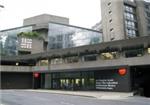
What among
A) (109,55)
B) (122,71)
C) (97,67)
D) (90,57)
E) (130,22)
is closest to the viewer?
(122,71)

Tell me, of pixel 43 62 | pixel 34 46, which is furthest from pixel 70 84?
pixel 34 46

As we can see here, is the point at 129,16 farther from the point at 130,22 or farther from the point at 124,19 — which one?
the point at 124,19

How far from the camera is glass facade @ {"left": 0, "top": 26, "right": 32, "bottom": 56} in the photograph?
199ft

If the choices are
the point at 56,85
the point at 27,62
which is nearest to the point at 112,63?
the point at 56,85

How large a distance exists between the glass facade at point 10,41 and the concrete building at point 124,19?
22874mm

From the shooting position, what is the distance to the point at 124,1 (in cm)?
6794

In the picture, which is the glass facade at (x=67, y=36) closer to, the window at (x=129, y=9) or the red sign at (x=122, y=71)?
the window at (x=129, y=9)

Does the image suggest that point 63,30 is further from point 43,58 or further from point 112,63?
point 112,63

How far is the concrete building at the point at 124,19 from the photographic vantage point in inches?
2562

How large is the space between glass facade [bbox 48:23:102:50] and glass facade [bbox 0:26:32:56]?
24.7ft

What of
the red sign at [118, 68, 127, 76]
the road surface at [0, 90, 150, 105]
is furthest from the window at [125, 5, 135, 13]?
the road surface at [0, 90, 150, 105]

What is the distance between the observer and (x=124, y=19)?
65.7 metres

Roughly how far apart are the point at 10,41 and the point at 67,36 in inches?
602

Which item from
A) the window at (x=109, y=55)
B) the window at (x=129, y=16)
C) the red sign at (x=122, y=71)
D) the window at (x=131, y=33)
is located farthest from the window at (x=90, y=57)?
the window at (x=129, y=16)
